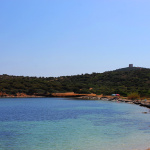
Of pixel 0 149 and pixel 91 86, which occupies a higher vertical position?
pixel 91 86

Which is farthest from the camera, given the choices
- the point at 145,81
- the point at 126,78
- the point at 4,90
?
the point at 126,78

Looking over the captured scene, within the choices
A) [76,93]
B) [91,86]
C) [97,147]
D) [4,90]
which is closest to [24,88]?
[4,90]

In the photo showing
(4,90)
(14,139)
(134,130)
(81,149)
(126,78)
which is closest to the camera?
(81,149)

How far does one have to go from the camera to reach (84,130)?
27.5 metres

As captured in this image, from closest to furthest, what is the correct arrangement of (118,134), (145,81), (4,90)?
(118,134) → (4,90) → (145,81)

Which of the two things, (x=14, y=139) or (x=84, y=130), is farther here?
(x=84, y=130)

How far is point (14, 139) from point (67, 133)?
5.98 metres

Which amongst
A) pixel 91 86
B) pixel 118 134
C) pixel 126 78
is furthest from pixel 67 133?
pixel 126 78

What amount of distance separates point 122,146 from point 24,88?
336ft

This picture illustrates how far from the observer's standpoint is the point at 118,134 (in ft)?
81.7

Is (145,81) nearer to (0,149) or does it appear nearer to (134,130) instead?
(134,130)

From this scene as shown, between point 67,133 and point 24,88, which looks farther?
point 24,88

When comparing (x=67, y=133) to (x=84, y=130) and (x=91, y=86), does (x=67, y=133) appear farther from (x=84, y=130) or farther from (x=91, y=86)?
(x=91, y=86)

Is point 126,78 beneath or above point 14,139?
above
